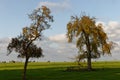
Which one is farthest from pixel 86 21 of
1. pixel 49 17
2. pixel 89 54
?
pixel 49 17

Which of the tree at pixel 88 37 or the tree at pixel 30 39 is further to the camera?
the tree at pixel 88 37

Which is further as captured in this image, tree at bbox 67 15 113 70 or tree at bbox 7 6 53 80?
tree at bbox 67 15 113 70

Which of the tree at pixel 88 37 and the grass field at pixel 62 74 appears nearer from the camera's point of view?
the grass field at pixel 62 74

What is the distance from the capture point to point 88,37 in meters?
98.5

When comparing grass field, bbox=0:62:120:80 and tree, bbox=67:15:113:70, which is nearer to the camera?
grass field, bbox=0:62:120:80

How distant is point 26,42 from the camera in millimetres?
64000

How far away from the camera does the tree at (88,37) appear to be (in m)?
97.6

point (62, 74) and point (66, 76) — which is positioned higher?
A: point (62, 74)

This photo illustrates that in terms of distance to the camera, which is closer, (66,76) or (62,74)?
(66,76)

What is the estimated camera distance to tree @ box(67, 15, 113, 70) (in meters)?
97.6

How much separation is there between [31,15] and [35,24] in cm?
192

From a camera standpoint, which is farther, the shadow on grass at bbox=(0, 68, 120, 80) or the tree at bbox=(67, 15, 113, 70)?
the tree at bbox=(67, 15, 113, 70)

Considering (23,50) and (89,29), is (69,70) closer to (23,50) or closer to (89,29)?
(89,29)

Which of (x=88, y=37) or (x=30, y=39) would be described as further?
(x=88, y=37)
